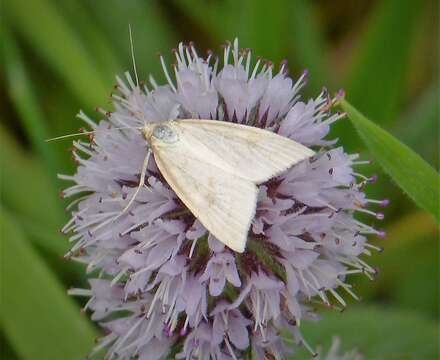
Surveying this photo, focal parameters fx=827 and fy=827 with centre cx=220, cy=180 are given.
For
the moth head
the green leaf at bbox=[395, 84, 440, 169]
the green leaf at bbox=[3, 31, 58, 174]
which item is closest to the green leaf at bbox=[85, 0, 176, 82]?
the green leaf at bbox=[3, 31, 58, 174]

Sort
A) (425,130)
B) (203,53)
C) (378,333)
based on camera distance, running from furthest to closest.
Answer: (203,53)
(425,130)
(378,333)

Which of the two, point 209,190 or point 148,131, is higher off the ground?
point 148,131

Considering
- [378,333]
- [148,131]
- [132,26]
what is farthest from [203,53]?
[148,131]

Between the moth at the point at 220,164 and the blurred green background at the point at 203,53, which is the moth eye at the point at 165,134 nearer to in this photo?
the moth at the point at 220,164

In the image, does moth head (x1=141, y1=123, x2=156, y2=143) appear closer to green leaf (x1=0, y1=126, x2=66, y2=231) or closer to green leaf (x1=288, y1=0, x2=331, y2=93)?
green leaf (x1=0, y1=126, x2=66, y2=231)

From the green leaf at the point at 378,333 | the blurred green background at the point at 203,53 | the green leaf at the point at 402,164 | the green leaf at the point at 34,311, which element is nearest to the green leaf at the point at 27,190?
the blurred green background at the point at 203,53

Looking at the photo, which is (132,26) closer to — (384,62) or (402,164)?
(384,62)

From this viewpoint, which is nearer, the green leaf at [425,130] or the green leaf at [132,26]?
A: the green leaf at [425,130]
